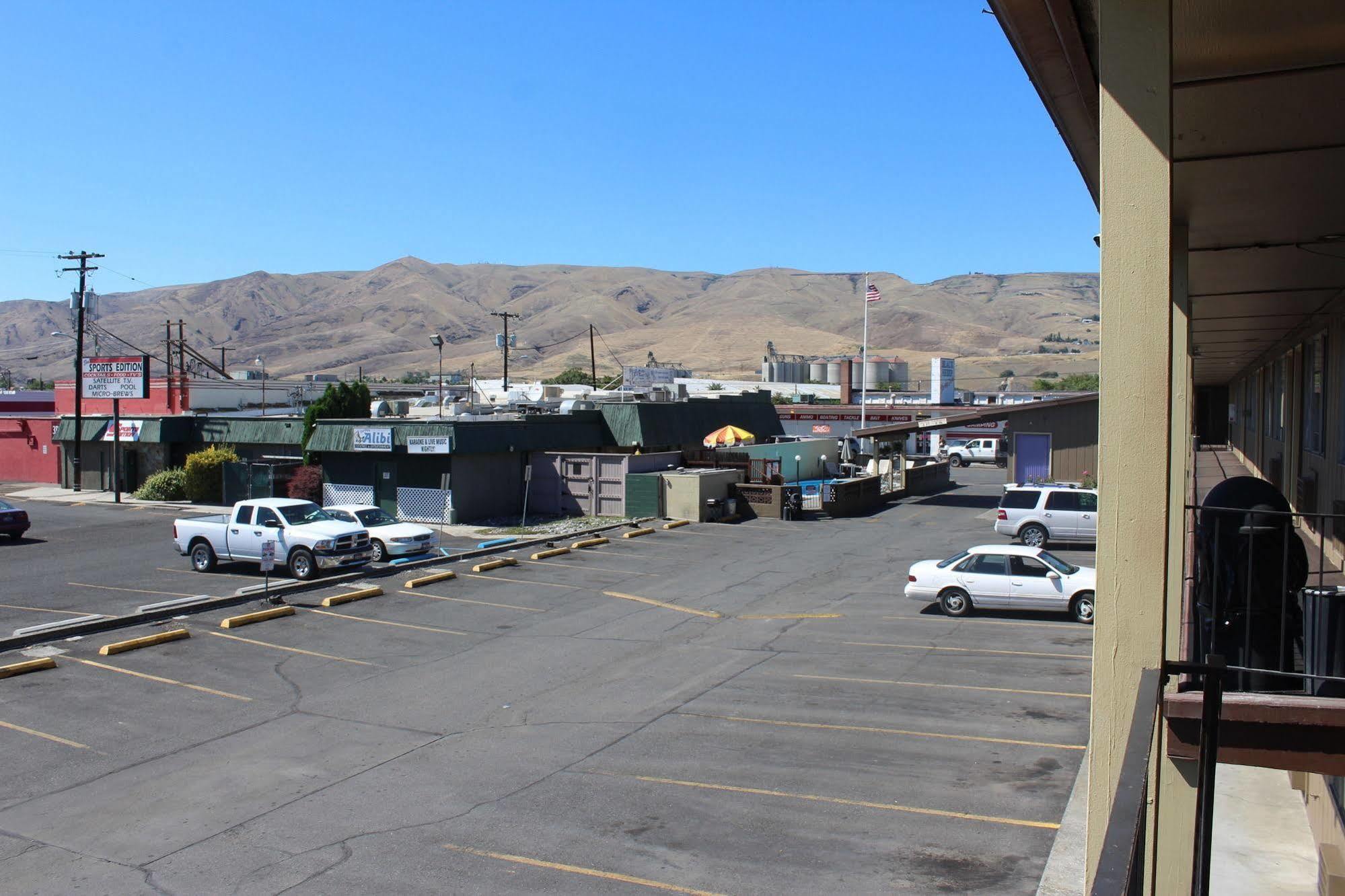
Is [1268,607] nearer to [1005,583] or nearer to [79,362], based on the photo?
[1005,583]

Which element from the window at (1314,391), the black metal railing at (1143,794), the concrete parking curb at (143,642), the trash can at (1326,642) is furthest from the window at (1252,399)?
the concrete parking curb at (143,642)

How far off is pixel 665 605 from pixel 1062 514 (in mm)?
13695

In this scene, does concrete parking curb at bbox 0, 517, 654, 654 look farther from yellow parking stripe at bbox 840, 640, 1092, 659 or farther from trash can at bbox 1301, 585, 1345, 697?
trash can at bbox 1301, 585, 1345, 697

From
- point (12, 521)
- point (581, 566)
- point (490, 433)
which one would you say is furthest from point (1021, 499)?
point (12, 521)

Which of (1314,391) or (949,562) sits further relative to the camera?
(949,562)

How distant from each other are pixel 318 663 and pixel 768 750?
8.49 m

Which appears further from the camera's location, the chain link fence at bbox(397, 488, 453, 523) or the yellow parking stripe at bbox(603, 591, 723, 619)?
the chain link fence at bbox(397, 488, 453, 523)

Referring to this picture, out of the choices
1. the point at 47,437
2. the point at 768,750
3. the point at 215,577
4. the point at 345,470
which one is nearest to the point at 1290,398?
the point at 768,750

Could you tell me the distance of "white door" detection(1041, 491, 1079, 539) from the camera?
97.0 feet

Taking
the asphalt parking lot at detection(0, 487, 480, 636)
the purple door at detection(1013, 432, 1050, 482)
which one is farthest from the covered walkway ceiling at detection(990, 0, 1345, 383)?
the purple door at detection(1013, 432, 1050, 482)

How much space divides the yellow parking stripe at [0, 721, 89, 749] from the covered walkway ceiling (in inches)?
524

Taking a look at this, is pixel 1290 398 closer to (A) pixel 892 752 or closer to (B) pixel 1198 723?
(A) pixel 892 752

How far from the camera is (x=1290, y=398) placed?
16.7 meters

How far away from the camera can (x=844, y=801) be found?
11.0 metres
